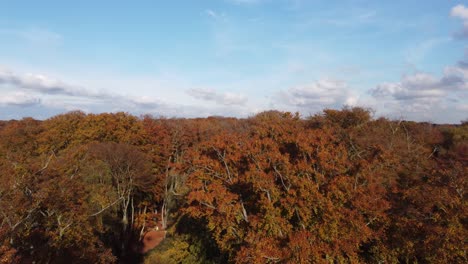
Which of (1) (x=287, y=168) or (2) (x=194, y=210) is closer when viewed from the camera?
(1) (x=287, y=168)

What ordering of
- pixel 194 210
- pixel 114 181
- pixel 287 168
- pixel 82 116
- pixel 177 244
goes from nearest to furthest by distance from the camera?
pixel 287 168 → pixel 194 210 → pixel 177 244 → pixel 114 181 → pixel 82 116

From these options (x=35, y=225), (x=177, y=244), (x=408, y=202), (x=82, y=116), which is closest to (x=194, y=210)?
(x=177, y=244)

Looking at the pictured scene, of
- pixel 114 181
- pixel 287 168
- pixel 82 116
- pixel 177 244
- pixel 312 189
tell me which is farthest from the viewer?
pixel 82 116

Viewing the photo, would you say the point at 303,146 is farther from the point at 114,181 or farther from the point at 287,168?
the point at 114,181

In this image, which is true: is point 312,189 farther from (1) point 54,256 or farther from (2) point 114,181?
(2) point 114,181

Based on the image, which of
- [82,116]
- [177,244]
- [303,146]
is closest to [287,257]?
[303,146]

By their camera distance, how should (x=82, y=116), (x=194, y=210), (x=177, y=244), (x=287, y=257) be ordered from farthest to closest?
(x=82, y=116), (x=177, y=244), (x=194, y=210), (x=287, y=257)

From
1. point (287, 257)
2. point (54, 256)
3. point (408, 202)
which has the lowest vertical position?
point (54, 256)

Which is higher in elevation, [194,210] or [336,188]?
[336,188]

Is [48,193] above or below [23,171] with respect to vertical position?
below

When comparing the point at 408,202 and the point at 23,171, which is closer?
the point at 23,171
